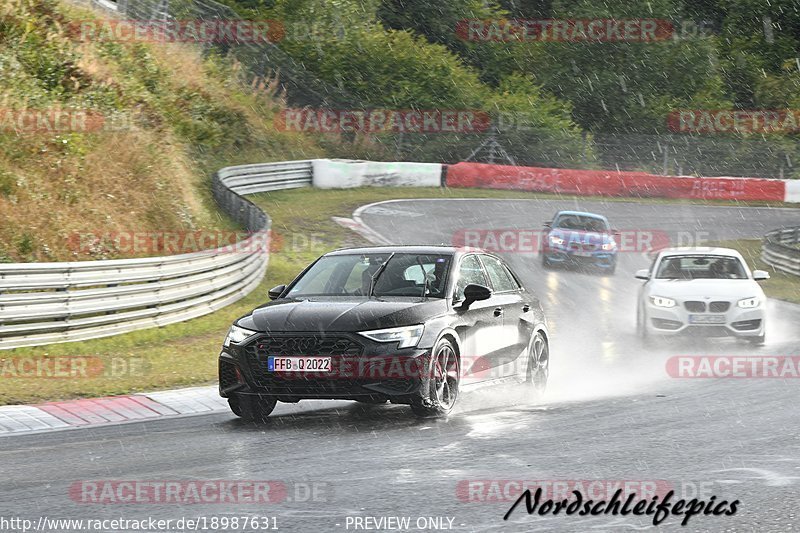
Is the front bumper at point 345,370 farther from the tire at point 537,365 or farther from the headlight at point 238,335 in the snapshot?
the tire at point 537,365

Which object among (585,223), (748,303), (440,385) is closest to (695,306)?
(748,303)

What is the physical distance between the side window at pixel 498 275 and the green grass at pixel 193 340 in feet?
11.4

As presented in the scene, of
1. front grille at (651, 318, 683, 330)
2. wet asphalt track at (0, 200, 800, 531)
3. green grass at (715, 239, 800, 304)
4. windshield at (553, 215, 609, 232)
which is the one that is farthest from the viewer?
green grass at (715, 239, 800, 304)

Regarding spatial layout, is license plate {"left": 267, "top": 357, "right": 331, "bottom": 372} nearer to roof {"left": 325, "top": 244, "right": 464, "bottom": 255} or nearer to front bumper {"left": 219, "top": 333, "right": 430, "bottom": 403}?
front bumper {"left": 219, "top": 333, "right": 430, "bottom": 403}

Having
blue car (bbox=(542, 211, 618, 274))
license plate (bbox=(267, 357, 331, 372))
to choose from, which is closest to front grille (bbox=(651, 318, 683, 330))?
license plate (bbox=(267, 357, 331, 372))

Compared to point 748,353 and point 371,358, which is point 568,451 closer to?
point 371,358

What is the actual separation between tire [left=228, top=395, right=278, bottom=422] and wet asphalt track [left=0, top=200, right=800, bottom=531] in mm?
172

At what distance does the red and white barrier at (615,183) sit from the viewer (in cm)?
4384

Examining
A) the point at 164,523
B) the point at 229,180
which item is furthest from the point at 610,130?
the point at 164,523

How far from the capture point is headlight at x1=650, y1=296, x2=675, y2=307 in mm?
17234

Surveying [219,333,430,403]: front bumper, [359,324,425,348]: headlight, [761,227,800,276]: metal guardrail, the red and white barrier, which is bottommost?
[761,227,800,276]: metal guardrail

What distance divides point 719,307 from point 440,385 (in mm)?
8096

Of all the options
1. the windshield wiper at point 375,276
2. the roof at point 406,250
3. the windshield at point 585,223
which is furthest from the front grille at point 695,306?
the windshield at point 585,223

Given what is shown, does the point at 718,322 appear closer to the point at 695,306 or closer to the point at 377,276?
the point at 695,306
